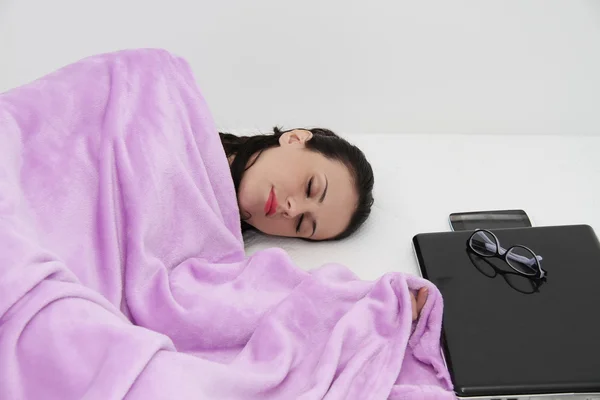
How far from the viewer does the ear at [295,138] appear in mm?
1221

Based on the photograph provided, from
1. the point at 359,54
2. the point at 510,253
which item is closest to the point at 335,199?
the point at 510,253

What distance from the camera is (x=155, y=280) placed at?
101cm

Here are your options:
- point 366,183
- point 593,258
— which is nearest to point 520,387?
point 593,258

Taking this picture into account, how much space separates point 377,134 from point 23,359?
1041mm

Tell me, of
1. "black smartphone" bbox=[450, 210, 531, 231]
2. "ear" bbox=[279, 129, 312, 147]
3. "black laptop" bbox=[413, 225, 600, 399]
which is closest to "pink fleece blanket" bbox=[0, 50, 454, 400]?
"black laptop" bbox=[413, 225, 600, 399]

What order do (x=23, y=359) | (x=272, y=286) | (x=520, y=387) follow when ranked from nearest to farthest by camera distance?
(x=23, y=359), (x=520, y=387), (x=272, y=286)

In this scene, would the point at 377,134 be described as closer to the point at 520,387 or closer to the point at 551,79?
the point at 551,79

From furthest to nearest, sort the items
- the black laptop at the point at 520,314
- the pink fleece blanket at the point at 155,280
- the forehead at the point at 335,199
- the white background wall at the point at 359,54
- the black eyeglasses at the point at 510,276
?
the white background wall at the point at 359,54 → the forehead at the point at 335,199 → the black eyeglasses at the point at 510,276 → the black laptop at the point at 520,314 → the pink fleece blanket at the point at 155,280

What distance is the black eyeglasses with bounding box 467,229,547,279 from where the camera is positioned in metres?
1.09

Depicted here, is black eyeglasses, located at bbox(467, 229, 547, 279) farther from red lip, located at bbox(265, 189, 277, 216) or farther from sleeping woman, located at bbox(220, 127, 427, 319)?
red lip, located at bbox(265, 189, 277, 216)

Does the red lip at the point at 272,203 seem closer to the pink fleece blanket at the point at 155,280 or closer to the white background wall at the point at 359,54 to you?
the pink fleece blanket at the point at 155,280

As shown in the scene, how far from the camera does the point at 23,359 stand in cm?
74

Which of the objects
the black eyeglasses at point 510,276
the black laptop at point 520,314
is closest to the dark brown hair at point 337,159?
the black laptop at point 520,314

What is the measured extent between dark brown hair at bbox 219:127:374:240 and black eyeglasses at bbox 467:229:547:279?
0.75 feet
